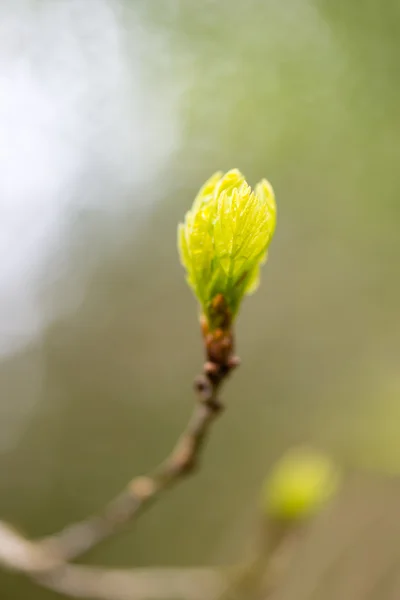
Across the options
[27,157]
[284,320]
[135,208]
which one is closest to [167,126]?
[135,208]

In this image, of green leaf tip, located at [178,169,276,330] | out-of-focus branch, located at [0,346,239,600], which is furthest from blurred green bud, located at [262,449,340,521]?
green leaf tip, located at [178,169,276,330]

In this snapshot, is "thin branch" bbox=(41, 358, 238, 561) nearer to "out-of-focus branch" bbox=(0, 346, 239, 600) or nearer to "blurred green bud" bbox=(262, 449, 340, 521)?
"out-of-focus branch" bbox=(0, 346, 239, 600)

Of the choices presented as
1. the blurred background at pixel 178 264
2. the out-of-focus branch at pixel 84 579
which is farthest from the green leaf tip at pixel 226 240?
the blurred background at pixel 178 264

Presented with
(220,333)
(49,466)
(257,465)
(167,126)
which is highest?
(167,126)

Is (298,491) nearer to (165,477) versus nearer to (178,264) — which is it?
(165,477)

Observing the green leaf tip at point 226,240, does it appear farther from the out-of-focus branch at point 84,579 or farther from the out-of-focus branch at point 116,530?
the out-of-focus branch at point 84,579

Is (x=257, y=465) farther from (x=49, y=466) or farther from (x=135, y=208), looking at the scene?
(x=135, y=208)

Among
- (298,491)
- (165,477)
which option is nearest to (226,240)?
(165,477)

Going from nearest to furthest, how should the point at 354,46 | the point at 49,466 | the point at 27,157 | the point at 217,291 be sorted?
the point at 217,291 → the point at 354,46 → the point at 27,157 → the point at 49,466
